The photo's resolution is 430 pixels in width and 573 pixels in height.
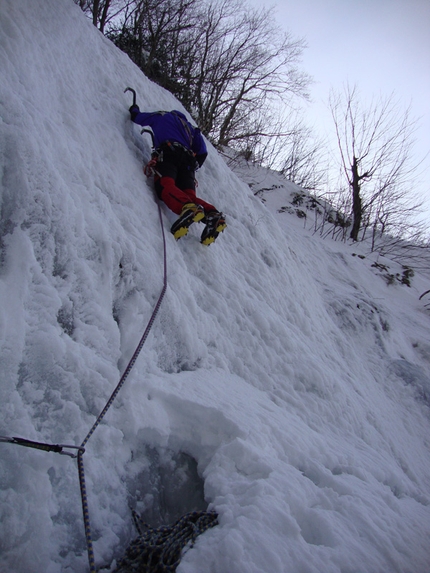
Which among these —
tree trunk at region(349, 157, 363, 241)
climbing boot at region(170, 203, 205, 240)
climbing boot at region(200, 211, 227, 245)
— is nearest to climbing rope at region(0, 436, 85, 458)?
climbing boot at region(170, 203, 205, 240)

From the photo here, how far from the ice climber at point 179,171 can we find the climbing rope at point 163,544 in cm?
208

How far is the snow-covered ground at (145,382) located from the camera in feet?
4.06

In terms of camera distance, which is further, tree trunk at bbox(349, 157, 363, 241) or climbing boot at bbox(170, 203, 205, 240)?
tree trunk at bbox(349, 157, 363, 241)

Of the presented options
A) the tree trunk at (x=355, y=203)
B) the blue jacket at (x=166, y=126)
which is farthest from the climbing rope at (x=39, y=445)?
the tree trunk at (x=355, y=203)

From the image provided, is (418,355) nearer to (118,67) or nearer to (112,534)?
(112,534)

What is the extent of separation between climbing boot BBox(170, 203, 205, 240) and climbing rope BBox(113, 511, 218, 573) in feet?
6.78

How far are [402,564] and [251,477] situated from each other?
71 cm

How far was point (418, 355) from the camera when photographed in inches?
185

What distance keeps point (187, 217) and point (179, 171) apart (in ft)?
2.97

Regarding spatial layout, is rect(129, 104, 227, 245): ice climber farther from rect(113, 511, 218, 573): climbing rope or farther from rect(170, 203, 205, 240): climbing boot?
rect(113, 511, 218, 573): climbing rope

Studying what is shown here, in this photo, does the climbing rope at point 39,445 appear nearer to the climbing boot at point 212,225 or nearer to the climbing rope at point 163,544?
the climbing rope at point 163,544

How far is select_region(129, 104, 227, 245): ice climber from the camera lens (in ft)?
9.20

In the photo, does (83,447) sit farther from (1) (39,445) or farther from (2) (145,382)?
(2) (145,382)

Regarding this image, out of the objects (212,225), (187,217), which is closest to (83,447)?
(187,217)
